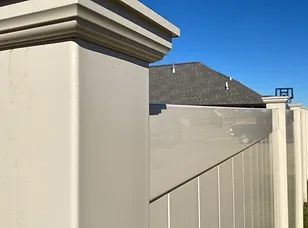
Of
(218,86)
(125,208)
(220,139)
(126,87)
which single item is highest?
(218,86)

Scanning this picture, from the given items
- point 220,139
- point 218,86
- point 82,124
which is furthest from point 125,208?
point 218,86

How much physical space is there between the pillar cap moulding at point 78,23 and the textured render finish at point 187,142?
26 cm

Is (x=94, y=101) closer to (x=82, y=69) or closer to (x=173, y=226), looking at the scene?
(x=82, y=69)

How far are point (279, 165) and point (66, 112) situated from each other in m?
2.91

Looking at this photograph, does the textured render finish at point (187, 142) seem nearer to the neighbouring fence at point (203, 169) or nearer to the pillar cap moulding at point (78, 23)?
the neighbouring fence at point (203, 169)

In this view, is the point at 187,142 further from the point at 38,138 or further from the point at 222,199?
the point at 38,138

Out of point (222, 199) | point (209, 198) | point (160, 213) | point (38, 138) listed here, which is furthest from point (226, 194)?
point (38, 138)

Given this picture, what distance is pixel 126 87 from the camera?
0.71m

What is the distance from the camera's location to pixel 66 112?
0.56 meters

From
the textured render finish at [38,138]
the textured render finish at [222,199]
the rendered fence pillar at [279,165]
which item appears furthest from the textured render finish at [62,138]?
the rendered fence pillar at [279,165]

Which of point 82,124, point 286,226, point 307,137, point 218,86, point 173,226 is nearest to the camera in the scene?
point 82,124

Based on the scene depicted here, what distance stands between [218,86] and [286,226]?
51.2 feet

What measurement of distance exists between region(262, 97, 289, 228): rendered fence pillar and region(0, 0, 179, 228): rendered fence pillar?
8.61 feet

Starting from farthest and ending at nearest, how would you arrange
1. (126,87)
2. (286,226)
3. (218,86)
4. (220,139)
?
(218,86)
(286,226)
(220,139)
(126,87)
